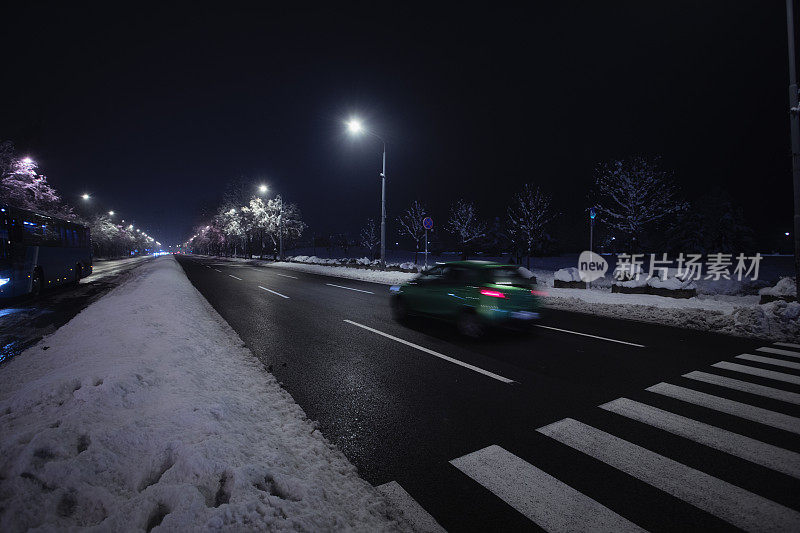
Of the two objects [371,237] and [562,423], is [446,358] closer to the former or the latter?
[562,423]

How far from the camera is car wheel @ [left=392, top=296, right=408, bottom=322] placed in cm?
899

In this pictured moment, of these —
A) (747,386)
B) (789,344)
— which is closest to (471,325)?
(747,386)

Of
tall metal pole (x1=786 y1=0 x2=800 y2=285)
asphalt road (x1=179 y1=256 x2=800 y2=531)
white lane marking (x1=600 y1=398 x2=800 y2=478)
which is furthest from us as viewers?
tall metal pole (x1=786 y1=0 x2=800 y2=285)

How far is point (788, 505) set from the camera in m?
2.52

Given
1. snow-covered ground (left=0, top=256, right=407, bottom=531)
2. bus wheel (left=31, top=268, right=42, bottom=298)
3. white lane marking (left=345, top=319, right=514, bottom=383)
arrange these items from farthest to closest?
bus wheel (left=31, top=268, right=42, bottom=298) → white lane marking (left=345, top=319, right=514, bottom=383) → snow-covered ground (left=0, top=256, right=407, bottom=531)

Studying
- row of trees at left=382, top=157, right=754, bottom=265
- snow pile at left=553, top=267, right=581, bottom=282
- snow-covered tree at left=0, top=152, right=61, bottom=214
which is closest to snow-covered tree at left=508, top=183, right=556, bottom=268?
row of trees at left=382, top=157, right=754, bottom=265

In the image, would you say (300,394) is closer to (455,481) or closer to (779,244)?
(455,481)

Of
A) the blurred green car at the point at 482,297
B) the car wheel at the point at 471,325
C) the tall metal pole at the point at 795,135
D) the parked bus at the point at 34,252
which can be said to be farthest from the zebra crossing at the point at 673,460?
the parked bus at the point at 34,252

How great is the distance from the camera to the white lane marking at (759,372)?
5012mm

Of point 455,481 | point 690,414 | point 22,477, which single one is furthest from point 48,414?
point 690,414

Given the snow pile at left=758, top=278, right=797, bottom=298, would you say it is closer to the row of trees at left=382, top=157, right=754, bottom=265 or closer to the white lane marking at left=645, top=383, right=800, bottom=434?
the white lane marking at left=645, top=383, right=800, bottom=434

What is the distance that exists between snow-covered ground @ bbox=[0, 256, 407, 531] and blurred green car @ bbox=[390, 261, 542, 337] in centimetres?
407

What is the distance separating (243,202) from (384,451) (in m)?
58.0

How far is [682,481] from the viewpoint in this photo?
2.80 metres
